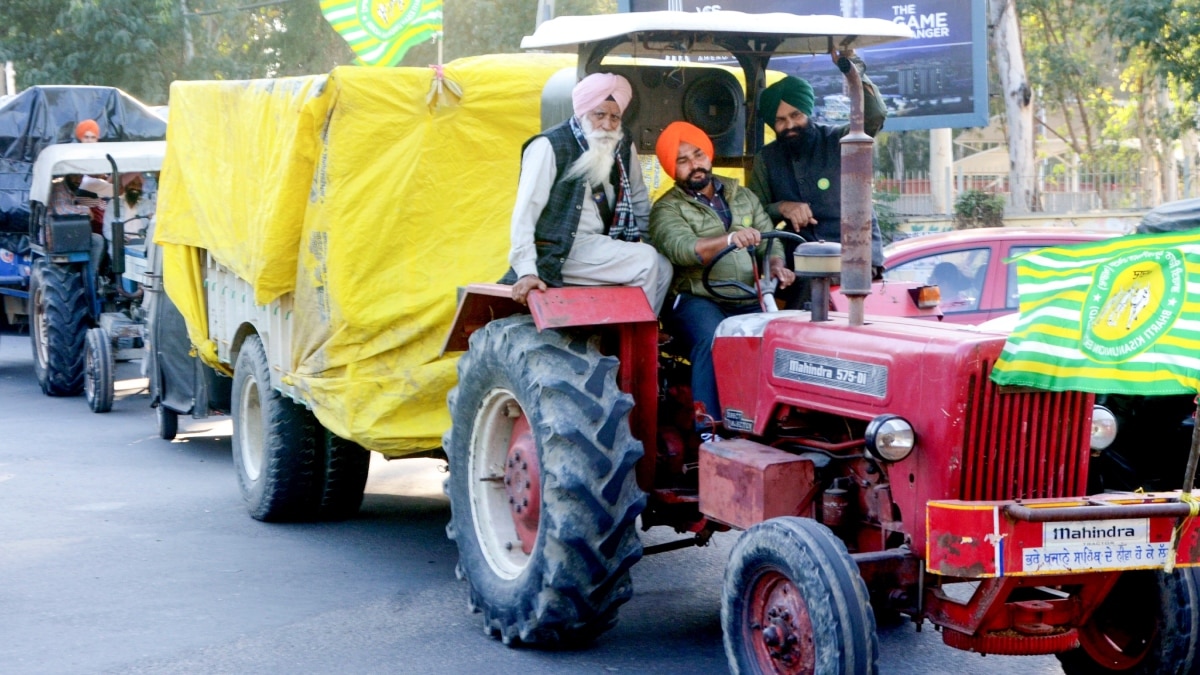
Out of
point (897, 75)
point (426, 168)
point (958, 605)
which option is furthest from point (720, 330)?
point (897, 75)

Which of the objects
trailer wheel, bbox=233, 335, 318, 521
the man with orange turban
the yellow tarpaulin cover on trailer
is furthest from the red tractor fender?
trailer wheel, bbox=233, 335, 318, 521

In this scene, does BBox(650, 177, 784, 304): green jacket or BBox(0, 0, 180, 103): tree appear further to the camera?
BBox(0, 0, 180, 103): tree

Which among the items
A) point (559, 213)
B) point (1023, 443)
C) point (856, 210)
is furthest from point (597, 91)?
point (1023, 443)

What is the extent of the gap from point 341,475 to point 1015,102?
16213 mm

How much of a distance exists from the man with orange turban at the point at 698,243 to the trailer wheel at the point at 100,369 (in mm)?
7991

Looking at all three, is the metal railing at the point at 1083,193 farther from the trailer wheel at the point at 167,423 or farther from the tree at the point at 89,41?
the tree at the point at 89,41

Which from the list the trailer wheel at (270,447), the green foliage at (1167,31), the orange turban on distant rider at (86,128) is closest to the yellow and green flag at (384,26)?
the trailer wheel at (270,447)

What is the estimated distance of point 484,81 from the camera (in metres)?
7.07

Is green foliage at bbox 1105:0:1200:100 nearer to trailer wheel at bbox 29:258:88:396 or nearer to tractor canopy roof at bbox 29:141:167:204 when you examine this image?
tractor canopy roof at bbox 29:141:167:204

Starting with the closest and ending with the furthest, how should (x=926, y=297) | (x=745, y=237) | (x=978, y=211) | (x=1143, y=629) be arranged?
(x=1143, y=629), (x=745, y=237), (x=926, y=297), (x=978, y=211)

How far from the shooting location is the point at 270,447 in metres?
7.93

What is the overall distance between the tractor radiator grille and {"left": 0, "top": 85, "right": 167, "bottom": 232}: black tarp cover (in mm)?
13402

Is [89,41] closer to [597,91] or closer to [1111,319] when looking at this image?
[597,91]

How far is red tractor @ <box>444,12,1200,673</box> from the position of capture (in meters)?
4.36
